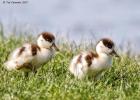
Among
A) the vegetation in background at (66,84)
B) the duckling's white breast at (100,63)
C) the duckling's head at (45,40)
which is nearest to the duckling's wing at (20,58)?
the vegetation in background at (66,84)

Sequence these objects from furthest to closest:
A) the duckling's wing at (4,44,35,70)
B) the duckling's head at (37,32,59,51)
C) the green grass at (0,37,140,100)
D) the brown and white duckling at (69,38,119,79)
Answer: the duckling's head at (37,32,59,51)
the duckling's wing at (4,44,35,70)
the brown and white duckling at (69,38,119,79)
the green grass at (0,37,140,100)

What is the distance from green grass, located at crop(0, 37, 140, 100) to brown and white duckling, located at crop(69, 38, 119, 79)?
0.11 metres

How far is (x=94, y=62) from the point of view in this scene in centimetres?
929

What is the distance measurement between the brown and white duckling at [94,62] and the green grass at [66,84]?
0.35ft

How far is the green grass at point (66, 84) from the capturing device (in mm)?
8203

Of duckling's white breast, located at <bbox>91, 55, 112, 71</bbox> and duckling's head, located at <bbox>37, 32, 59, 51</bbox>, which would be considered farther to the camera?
duckling's head, located at <bbox>37, 32, 59, 51</bbox>

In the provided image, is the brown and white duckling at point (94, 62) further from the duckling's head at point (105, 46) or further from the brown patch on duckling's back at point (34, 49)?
the brown patch on duckling's back at point (34, 49)

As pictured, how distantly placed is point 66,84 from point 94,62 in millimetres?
689

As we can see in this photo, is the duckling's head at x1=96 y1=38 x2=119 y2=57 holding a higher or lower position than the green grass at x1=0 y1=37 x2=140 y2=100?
higher

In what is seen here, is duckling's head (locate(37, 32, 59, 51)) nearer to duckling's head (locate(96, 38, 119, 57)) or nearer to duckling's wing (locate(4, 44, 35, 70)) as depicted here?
duckling's wing (locate(4, 44, 35, 70))

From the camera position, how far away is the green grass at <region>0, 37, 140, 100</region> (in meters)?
8.20

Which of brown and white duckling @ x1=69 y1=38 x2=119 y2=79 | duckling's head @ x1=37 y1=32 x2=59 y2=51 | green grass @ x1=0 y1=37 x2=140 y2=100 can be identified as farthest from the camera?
duckling's head @ x1=37 y1=32 x2=59 y2=51

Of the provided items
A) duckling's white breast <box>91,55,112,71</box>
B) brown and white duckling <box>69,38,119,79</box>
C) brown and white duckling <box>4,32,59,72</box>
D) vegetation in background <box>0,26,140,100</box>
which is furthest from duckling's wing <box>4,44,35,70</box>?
duckling's white breast <box>91,55,112,71</box>

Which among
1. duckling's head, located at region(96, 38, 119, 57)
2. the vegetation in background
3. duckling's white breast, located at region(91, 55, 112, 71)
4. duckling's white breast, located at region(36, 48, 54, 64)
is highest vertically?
duckling's head, located at region(96, 38, 119, 57)
